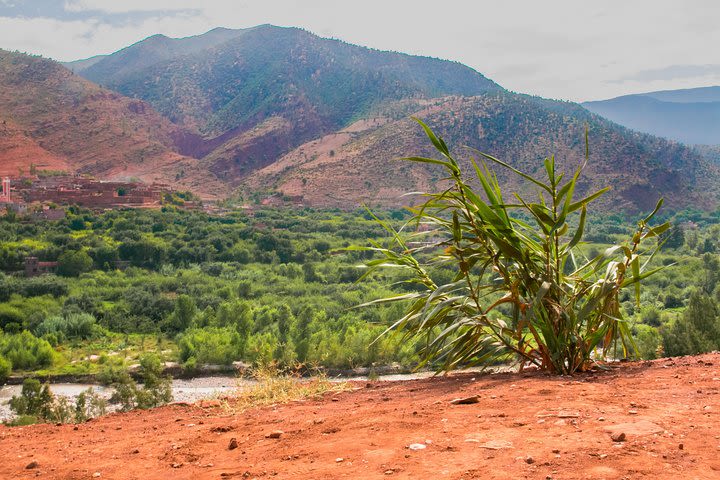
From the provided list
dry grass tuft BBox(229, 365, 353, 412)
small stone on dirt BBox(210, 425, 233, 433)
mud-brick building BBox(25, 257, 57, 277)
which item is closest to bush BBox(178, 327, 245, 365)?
mud-brick building BBox(25, 257, 57, 277)

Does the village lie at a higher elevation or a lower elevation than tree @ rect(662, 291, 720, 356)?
higher

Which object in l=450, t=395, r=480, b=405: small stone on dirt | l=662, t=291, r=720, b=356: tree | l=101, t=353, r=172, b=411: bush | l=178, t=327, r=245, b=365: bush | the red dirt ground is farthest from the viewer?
l=178, t=327, r=245, b=365: bush

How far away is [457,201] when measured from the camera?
4090 millimetres

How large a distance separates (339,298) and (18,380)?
1308cm

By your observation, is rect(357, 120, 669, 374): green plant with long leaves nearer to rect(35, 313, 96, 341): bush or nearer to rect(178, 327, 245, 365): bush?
rect(178, 327, 245, 365): bush

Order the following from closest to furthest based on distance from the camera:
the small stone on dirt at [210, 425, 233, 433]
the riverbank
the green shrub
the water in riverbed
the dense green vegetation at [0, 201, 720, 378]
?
1. the small stone on dirt at [210, 425, 233, 433]
2. the green shrub
3. the water in riverbed
4. the riverbank
5. the dense green vegetation at [0, 201, 720, 378]

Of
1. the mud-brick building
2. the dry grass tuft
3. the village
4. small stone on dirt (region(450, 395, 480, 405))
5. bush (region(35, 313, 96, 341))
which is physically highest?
the village

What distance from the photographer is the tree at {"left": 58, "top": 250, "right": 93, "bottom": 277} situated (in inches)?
1168

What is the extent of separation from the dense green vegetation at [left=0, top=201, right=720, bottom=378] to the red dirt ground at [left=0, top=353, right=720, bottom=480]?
211 inches

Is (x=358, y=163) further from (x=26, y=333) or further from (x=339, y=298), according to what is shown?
(x=26, y=333)

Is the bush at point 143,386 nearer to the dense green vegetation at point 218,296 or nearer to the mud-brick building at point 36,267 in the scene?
the dense green vegetation at point 218,296

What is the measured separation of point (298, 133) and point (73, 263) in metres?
63.9

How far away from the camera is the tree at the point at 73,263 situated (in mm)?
29656

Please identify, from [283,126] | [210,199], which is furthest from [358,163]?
[283,126]
